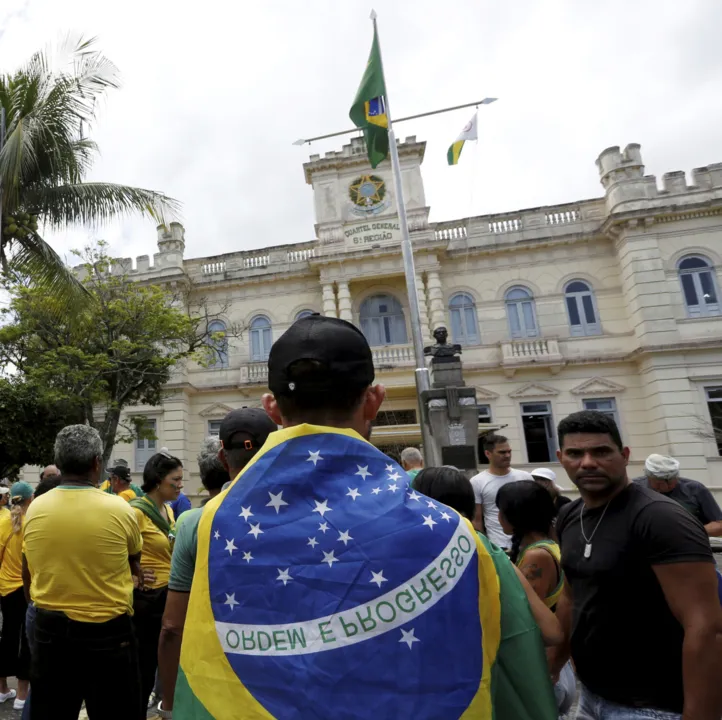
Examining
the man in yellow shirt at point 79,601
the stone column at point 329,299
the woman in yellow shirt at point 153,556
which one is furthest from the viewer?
the stone column at point 329,299

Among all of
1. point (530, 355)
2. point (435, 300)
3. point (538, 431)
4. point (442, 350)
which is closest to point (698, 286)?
point (530, 355)

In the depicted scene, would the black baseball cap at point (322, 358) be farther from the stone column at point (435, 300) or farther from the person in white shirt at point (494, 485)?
the stone column at point (435, 300)

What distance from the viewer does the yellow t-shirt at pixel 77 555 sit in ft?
9.14

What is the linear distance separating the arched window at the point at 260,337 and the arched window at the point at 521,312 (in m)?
8.50

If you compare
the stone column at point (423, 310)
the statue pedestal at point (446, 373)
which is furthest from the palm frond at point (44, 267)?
the stone column at point (423, 310)

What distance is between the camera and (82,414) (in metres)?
14.0

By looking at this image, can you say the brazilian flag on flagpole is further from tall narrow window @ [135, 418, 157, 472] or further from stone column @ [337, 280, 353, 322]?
tall narrow window @ [135, 418, 157, 472]

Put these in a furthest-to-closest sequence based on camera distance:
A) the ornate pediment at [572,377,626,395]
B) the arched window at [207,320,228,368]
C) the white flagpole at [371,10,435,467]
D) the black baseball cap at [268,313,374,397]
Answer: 1. the arched window at [207,320,228,368]
2. the ornate pediment at [572,377,626,395]
3. the white flagpole at [371,10,435,467]
4. the black baseball cap at [268,313,374,397]

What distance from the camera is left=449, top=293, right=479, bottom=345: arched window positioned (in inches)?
684

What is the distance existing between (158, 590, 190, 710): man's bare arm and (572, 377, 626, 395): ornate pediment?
16030 millimetres

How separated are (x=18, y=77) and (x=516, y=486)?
982 centimetres

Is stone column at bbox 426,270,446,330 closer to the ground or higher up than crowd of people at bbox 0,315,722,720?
higher up

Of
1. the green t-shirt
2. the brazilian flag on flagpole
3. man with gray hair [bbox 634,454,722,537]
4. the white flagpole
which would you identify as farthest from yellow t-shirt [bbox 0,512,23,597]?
the brazilian flag on flagpole

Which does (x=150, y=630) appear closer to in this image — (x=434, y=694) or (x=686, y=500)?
(x=434, y=694)
